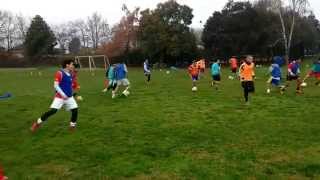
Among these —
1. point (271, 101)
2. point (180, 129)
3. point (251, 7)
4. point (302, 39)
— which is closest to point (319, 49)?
point (302, 39)

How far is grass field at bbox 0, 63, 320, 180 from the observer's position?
849 cm

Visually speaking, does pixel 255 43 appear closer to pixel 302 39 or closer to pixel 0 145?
pixel 302 39

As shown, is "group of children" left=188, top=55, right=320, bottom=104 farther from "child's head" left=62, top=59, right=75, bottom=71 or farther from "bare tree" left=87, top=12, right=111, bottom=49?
"bare tree" left=87, top=12, right=111, bottom=49

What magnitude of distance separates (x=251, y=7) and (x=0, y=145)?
66.7 metres

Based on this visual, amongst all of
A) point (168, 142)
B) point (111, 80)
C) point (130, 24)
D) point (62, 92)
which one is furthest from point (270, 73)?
point (130, 24)

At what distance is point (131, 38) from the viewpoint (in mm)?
81812

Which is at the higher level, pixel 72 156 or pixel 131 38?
pixel 131 38

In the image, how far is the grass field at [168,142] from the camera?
8.49 metres

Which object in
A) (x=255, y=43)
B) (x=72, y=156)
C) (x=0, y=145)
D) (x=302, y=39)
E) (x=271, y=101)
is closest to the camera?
(x=72, y=156)

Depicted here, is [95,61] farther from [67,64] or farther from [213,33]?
[67,64]

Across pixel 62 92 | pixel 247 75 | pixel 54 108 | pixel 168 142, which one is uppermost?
pixel 247 75

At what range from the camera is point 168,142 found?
1096 centimetres

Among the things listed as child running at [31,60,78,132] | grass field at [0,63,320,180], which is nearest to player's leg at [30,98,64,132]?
child running at [31,60,78,132]

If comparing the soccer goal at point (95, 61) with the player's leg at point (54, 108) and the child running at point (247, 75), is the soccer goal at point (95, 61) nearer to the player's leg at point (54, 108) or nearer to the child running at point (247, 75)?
the child running at point (247, 75)
